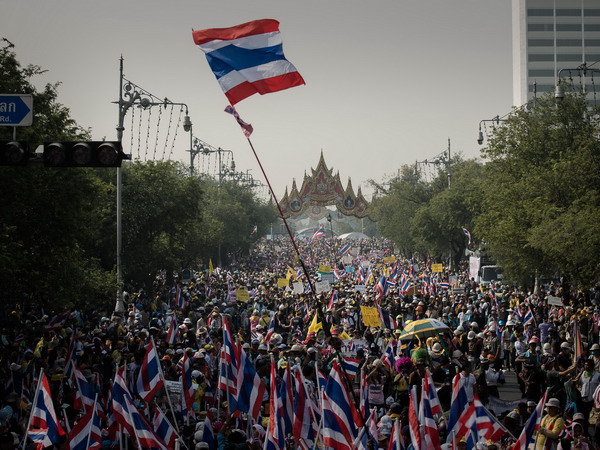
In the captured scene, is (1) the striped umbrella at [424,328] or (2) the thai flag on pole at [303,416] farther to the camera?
(1) the striped umbrella at [424,328]

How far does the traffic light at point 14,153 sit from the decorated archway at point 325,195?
121m

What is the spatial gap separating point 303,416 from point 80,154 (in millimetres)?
4323

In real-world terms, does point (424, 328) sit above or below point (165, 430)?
above

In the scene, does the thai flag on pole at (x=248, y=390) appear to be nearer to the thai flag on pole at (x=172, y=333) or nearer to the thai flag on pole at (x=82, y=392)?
the thai flag on pole at (x=82, y=392)

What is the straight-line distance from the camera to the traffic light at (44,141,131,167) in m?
12.3

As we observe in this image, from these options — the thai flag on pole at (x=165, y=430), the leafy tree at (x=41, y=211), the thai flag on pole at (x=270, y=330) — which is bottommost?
the thai flag on pole at (x=165, y=430)

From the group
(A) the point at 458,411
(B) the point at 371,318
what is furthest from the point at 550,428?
(B) the point at 371,318

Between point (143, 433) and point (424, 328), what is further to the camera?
point (424, 328)

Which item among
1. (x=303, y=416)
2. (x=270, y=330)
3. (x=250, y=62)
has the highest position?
(x=250, y=62)

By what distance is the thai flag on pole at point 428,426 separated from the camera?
10070mm

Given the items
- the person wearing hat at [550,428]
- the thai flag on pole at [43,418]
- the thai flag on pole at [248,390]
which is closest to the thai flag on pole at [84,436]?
the thai flag on pole at [43,418]

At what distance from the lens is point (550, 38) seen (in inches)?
5325

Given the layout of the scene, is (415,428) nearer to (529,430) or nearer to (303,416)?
(529,430)

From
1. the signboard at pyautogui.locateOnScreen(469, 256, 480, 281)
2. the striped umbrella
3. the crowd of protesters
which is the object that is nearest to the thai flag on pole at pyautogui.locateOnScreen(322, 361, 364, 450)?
the crowd of protesters
